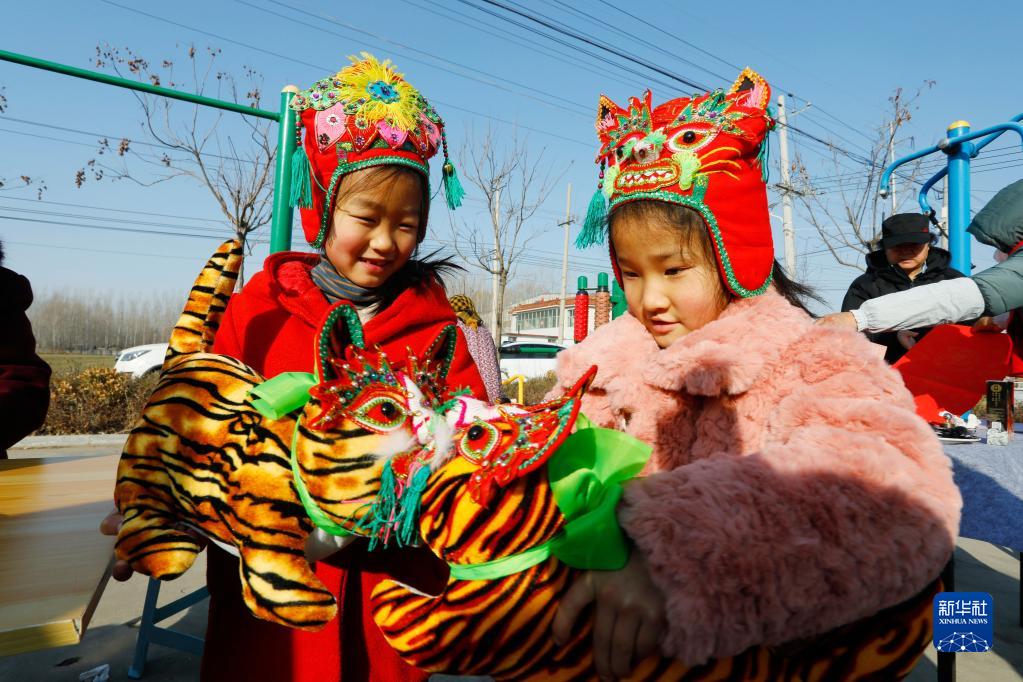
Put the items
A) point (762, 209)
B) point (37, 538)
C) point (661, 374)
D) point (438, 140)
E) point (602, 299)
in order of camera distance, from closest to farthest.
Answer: point (661, 374)
point (762, 209)
point (438, 140)
point (37, 538)
point (602, 299)

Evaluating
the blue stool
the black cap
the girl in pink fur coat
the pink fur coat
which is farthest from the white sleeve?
the blue stool

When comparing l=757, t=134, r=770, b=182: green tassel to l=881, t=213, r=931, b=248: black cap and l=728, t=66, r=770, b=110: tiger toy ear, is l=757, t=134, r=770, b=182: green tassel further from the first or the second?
l=881, t=213, r=931, b=248: black cap

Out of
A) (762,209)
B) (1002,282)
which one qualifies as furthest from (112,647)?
(1002,282)

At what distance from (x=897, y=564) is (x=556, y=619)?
0.42 m

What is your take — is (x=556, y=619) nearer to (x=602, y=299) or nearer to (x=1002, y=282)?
(x=1002, y=282)

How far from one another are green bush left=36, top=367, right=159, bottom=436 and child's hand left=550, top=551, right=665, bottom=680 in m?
9.45

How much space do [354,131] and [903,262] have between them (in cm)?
426

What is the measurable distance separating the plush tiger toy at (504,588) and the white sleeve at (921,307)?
1.34m

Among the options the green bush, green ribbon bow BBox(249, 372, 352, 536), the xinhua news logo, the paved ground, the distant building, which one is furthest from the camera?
the distant building

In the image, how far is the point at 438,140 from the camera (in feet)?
5.83

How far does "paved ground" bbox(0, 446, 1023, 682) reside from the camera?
9.65 ft

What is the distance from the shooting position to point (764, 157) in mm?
1460

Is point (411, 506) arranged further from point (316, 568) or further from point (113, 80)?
point (113, 80)

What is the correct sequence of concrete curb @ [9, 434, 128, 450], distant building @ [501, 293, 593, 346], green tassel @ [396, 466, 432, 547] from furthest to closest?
distant building @ [501, 293, 593, 346], concrete curb @ [9, 434, 128, 450], green tassel @ [396, 466, 432, 547]
